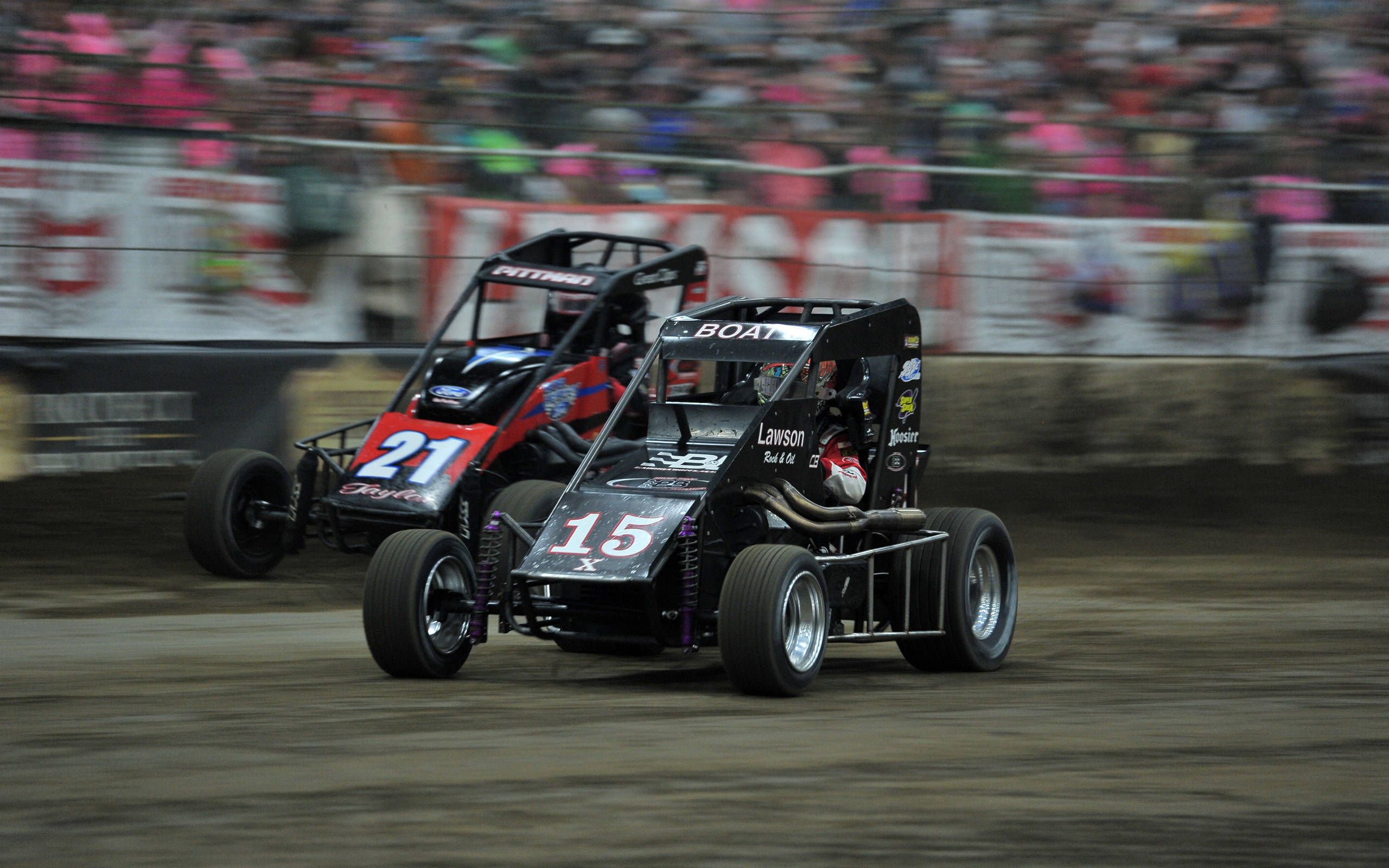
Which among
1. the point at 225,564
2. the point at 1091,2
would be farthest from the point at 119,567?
the point at 1091,2

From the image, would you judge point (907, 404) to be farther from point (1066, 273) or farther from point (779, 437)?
point (1066, 273)

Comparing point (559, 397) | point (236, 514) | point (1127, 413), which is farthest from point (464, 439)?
point (1127, 413)

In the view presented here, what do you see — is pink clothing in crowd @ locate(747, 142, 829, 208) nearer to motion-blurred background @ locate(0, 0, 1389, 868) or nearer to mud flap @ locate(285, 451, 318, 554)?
motion-blurred background @ locate(0, 0, 1389, 868)

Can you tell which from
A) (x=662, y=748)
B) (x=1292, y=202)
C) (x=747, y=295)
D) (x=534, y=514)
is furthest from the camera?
(x=1292, y=202)

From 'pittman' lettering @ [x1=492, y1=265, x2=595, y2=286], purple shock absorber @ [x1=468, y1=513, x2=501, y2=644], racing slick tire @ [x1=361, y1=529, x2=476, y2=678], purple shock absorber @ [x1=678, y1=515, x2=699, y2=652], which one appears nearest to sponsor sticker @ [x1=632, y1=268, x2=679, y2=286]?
'pittman' lettering @ [x1=492, y1=265, x2=595, y2=286]

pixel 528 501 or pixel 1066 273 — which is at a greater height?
pixel 1066 273

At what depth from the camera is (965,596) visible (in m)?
7.14

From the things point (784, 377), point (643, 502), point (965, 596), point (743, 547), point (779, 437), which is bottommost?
point (965, 596)

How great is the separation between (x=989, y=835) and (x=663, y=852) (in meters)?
0.86

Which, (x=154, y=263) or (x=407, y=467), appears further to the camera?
(x=154, y=263)

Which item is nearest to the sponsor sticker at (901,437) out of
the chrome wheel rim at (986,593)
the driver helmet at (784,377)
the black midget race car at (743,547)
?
the black midget race car at (743,547)

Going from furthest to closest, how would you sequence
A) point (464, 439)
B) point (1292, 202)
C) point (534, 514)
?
1. point (1292, 202)
2. point (464, 439)
3. point (534, 514)

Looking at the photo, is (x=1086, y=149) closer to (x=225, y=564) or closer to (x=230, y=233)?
(x=230, y=233)

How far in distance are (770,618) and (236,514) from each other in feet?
14.4
